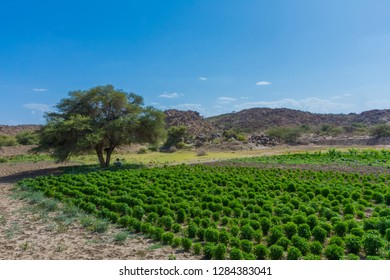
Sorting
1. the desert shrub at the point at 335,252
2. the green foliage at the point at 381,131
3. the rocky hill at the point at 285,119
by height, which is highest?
the rocky hill at the point at 285,119

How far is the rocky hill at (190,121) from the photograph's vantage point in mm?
113875

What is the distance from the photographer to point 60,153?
1139 inches

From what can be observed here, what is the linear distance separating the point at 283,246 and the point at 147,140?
25.2 m

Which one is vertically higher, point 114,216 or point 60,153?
point 60,153

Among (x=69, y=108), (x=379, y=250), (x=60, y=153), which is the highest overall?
(x=69, y=108)

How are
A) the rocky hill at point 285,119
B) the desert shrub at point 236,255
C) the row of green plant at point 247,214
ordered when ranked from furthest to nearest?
the rocky hill at point 285,119 → the row of green plant at point 247,214 → the desert shrub at point 236,255

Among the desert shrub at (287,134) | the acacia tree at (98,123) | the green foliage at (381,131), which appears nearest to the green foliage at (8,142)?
the acacia tree at (98,123)

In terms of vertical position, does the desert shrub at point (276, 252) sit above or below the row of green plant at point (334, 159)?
below

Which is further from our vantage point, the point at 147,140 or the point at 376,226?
the point at 147,140

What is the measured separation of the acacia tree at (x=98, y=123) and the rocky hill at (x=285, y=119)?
92.9 meters

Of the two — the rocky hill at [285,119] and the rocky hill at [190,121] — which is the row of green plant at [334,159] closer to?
the rocky hill at [190,121]

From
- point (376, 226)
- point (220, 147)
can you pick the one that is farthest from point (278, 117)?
point (376, 226)

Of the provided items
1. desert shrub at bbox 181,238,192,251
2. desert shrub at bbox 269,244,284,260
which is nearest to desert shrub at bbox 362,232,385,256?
desert shrub at bbox 269,244,284,260

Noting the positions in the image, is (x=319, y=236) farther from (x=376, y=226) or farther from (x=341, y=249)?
(x=376, y=226)
